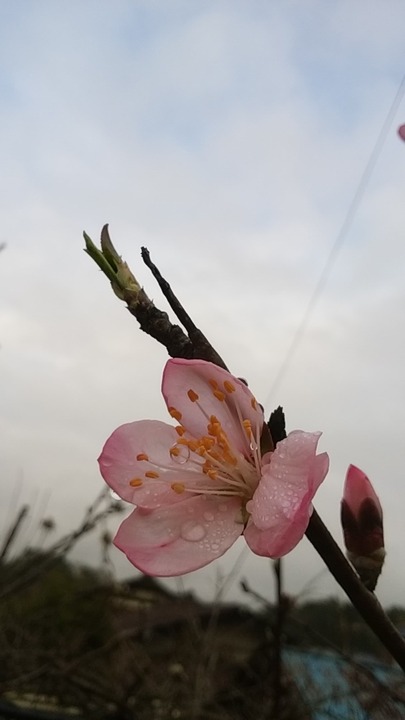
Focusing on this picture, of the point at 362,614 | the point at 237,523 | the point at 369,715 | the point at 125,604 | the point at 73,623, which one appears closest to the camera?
the point at 362,614

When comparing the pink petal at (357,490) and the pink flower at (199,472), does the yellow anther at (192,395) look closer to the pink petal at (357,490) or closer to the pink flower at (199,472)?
the pink flower at (199,472)

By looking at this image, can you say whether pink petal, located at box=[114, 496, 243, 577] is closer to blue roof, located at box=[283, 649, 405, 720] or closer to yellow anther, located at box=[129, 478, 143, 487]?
yellow anther, located at box=[129, 478, 143, 487]

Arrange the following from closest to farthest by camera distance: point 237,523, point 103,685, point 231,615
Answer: point 237,523 → point 103,685 → point 231,615

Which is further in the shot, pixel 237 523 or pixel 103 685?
pixel 103 685

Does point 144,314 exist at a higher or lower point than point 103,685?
higher

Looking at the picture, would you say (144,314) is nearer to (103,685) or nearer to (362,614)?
(362,614)

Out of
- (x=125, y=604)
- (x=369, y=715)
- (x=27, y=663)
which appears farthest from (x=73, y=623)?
(x=369, y=715)

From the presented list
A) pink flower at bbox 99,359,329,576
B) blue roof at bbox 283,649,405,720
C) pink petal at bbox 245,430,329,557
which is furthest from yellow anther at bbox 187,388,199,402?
blue roof at bbox 283,649,405,720
